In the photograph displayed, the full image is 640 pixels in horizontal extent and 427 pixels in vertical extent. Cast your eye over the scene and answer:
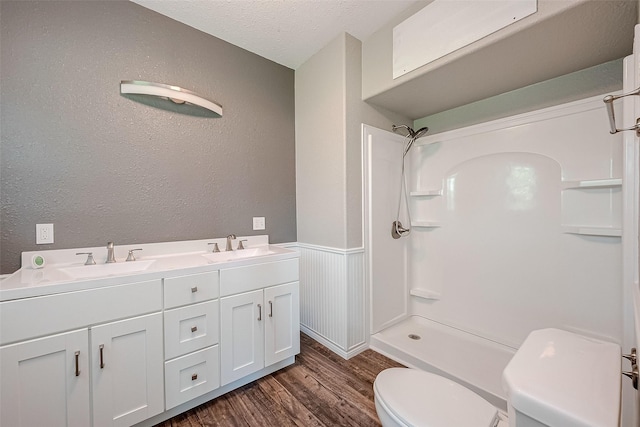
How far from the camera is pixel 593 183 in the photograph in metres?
1.55

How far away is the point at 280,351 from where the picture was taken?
5.76 ft

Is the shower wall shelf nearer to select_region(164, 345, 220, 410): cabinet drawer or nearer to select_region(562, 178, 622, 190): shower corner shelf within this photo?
select_region(562, 178, 622, 190): shower corner shelf

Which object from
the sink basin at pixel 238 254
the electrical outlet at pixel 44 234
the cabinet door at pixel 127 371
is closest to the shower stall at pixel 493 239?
the sink basin at pixel 238 254

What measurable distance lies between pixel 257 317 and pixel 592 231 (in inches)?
87.7

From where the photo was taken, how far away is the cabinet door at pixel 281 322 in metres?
1.70

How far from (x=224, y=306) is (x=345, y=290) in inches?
35.5

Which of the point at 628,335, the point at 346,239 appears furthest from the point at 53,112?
the point at 628,335

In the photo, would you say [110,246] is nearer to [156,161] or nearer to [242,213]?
[156,161]

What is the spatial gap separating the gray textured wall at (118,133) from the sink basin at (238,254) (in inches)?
8.0

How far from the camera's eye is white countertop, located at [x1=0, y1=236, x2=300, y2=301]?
1057 millimetres

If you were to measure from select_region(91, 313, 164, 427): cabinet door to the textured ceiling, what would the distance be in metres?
2.00

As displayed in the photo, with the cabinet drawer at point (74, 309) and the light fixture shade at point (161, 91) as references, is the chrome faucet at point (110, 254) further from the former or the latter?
the light fixture shade at point (161, 91)

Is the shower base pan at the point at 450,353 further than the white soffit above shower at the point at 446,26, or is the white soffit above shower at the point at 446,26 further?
the shower base pan at the point at 450,353

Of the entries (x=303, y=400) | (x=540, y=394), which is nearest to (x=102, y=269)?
(x=303, y=400)
